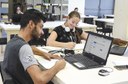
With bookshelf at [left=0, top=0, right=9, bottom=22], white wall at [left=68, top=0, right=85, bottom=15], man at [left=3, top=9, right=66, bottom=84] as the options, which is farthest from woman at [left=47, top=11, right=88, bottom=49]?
white wall at [left=68, top=0, right=85, bottom=15]

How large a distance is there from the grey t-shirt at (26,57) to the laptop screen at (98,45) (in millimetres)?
608

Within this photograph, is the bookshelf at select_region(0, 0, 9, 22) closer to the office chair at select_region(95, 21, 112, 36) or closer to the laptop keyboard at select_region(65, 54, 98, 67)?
the office chair at select_region(95, 21, 112, 36)

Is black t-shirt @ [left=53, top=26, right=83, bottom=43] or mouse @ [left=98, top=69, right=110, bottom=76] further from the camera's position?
black t-shirt @ [left=53, top=26, right=83, bottom=43]

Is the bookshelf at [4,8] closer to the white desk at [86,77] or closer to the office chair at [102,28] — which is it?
the office chair at [102,28]

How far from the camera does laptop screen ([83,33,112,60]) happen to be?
5.98ft

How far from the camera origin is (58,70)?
5.31ft

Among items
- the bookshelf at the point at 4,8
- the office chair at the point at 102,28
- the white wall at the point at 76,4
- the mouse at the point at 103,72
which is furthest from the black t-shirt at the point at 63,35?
the white wall at the point at 76,4

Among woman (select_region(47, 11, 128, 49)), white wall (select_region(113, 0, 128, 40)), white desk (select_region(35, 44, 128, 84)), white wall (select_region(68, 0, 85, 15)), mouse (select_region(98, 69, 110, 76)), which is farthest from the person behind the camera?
white wall (select_region(68, 0, 85, 15))

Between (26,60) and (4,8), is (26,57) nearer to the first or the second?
(26,60)

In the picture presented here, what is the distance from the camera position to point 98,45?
192 cm

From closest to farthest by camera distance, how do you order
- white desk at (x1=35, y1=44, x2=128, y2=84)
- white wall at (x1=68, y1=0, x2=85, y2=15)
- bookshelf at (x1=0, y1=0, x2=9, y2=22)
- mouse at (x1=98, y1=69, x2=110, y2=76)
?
white desk at (x1=35, y1=44, x2=128, y2=84) → mouse at (x1=98, y1=69, x2=110, y2=76) → bookshelf at (x1=0, y1=0, x2=9, y2=22) → white wall at (x1=68, y1=0, x2=85, y2=15)

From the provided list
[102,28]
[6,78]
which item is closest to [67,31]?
[6,78]

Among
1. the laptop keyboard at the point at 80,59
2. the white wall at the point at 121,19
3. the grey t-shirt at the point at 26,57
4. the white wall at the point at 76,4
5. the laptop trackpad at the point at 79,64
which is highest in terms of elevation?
the white wall at the point at 76,4

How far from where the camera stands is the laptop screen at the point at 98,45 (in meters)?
1.82
